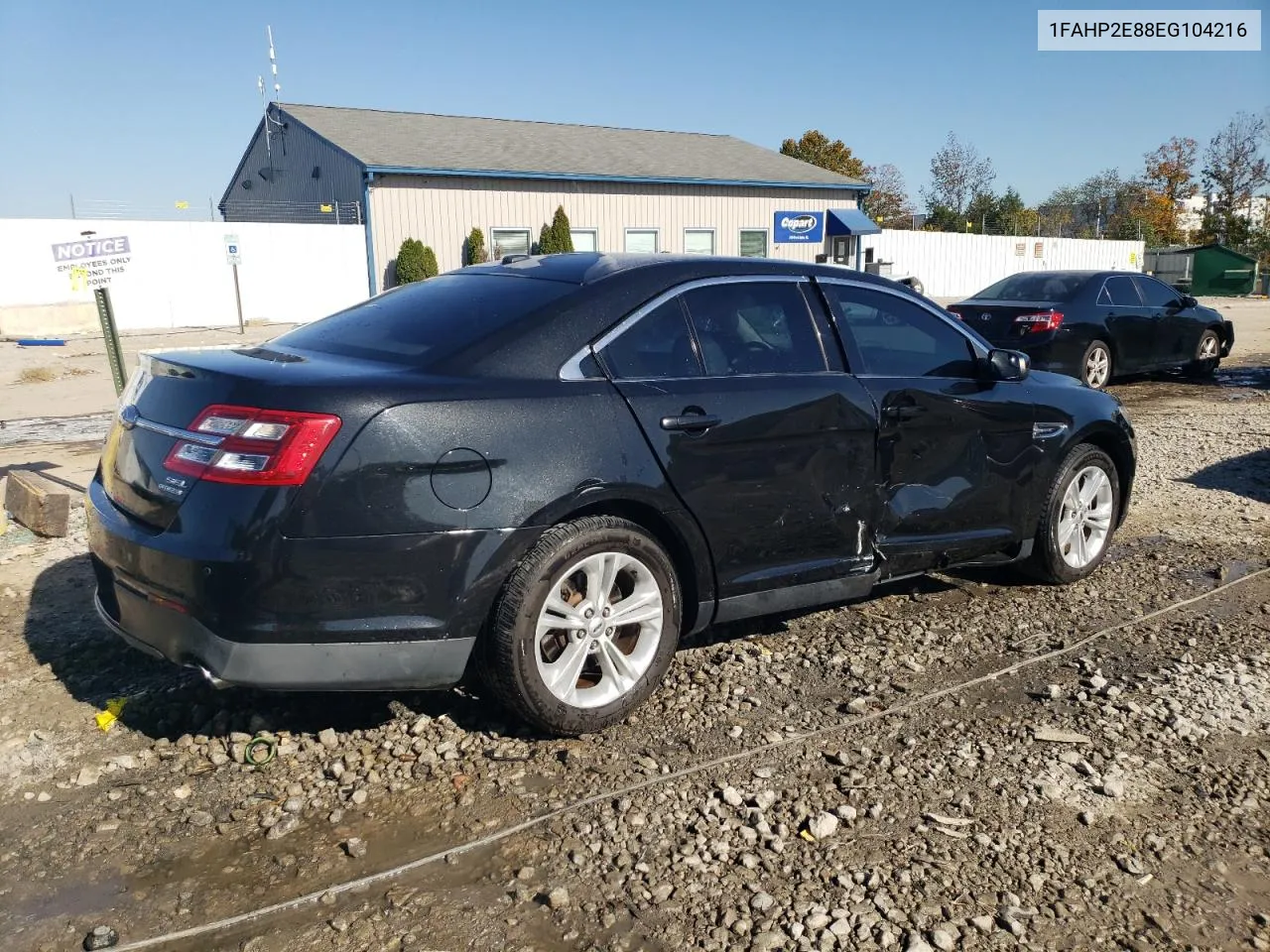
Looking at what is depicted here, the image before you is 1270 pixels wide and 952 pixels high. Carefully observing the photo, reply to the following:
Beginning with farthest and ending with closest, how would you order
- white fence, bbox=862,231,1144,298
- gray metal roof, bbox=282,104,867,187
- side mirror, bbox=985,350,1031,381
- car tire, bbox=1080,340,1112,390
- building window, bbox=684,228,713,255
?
white fence, bbox=862,231,1144,298
building window, bbox=684,228,713,255
gray metal roof, bbox=282,104,867,187
car tire, bbox=1080,340,1112,390
side mirror, bbox=985,350,1031,381

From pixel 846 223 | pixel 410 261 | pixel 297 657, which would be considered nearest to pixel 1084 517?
pixel 297 657

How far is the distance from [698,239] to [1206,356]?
1835cm

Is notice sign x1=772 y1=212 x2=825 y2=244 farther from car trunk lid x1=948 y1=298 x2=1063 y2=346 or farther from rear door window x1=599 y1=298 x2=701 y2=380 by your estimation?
rear door window x1=599 y1=298 x2=701 y2=380

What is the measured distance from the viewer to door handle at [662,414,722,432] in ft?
11.8

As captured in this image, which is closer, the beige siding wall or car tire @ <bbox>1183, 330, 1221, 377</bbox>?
car tire @ <bbox>1183, 330, 1221, 377</bbox>

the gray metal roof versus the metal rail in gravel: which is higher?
the gray metal roof

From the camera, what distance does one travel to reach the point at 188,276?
24781mm

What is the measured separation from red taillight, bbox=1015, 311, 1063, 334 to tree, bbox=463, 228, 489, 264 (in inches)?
668

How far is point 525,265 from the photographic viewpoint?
418 centimetres

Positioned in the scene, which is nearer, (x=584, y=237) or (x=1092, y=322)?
(x=1092, y=322)

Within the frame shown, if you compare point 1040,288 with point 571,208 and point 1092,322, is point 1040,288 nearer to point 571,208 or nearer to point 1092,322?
point 1092,322

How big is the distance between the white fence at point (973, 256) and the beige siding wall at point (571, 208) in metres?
3.32

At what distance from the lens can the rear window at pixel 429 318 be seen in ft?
11.5

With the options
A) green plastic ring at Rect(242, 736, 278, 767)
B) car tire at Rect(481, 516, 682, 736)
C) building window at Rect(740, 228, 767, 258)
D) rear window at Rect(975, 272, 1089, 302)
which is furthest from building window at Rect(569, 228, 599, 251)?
green plastic ring at Rect(242, 736, 278, 767)
